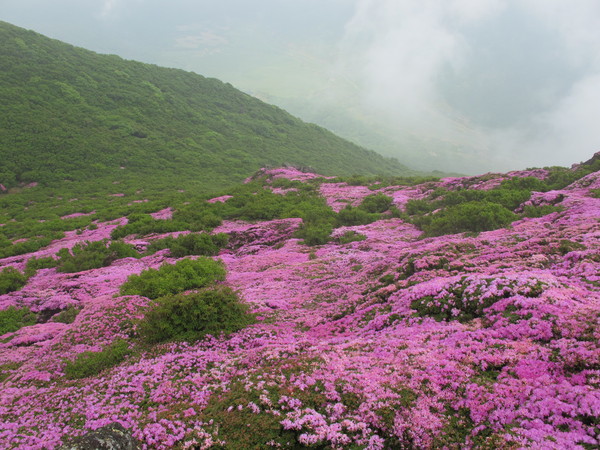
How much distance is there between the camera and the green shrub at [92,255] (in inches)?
712

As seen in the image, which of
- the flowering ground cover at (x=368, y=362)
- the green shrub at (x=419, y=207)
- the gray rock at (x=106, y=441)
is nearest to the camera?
the gray rock at (x=106, y=441)

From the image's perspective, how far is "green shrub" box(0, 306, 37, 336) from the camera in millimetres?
12242

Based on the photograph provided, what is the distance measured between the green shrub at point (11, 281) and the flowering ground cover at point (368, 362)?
2.51 m

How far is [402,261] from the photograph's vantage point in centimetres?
1257

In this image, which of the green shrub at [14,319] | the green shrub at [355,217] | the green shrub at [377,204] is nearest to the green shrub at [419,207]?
the green shrub at [377,204]

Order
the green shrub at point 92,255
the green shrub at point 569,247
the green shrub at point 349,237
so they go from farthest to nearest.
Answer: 1. the green shrub at point 349,237
2. the green shrub at point 92,255
3. the green shrub at point 569,247

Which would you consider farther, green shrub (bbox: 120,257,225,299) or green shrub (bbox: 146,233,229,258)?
green shrub (bbox: 146,233,229,258)

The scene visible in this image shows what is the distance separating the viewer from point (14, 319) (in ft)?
41.6

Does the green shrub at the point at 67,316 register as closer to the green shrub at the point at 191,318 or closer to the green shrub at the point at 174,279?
the green shrub at the point at 174,279

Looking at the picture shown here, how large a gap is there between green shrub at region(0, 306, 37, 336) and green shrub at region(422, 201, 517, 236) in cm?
1742

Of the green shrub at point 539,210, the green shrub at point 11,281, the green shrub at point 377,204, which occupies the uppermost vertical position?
the green shrub at point 539,210

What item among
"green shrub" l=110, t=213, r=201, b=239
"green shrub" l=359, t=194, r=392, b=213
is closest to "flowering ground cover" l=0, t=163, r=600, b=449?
"green shrub" l=110, t=213, r=201, b=239

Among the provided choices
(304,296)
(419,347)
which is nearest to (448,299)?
(419,347)

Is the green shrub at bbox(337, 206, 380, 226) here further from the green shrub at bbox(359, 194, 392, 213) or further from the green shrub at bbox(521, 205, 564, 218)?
the green shrub at bbox(521, 205, 564, 218)
